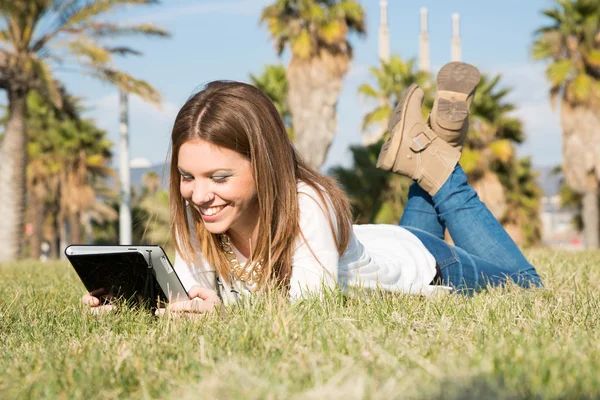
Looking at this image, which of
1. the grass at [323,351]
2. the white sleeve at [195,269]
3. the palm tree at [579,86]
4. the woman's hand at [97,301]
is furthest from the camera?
the palm tree at [579,86]

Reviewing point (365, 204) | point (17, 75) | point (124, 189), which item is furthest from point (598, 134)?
point (17, 75)

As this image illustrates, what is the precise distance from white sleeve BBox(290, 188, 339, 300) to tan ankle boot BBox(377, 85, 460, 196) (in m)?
1.32

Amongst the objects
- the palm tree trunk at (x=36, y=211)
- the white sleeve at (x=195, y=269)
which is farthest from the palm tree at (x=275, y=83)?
the white sleeve at (x=195, y=269)

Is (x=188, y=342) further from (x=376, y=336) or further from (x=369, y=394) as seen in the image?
(x=369, y=394)

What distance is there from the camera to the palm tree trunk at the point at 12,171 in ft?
50.9

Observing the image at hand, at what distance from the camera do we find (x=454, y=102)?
4188mm

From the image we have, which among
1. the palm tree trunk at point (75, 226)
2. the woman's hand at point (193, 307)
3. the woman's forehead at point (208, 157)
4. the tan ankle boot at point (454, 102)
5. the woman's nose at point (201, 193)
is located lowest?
the palm tree trunk at point (75, 226)

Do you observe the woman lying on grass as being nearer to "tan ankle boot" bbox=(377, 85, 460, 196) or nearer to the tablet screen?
the tablet screen

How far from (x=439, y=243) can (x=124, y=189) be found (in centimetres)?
1361

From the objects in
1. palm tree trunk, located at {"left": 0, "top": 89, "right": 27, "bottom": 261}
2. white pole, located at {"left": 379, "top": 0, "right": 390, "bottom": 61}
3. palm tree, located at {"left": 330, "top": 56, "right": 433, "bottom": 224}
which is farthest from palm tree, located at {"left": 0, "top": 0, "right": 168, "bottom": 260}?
white pole, located at {"left": 379, "top": 0, "right": 390, "bottom": 61}

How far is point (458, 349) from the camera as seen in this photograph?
75.7 inches

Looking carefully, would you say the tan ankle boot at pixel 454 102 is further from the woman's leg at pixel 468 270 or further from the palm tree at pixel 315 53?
the palm tree at pixel 315 53

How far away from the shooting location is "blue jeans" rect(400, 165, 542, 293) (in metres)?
3.74

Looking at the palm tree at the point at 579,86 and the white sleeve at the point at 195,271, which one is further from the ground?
the palm tree at the point at 579,86
